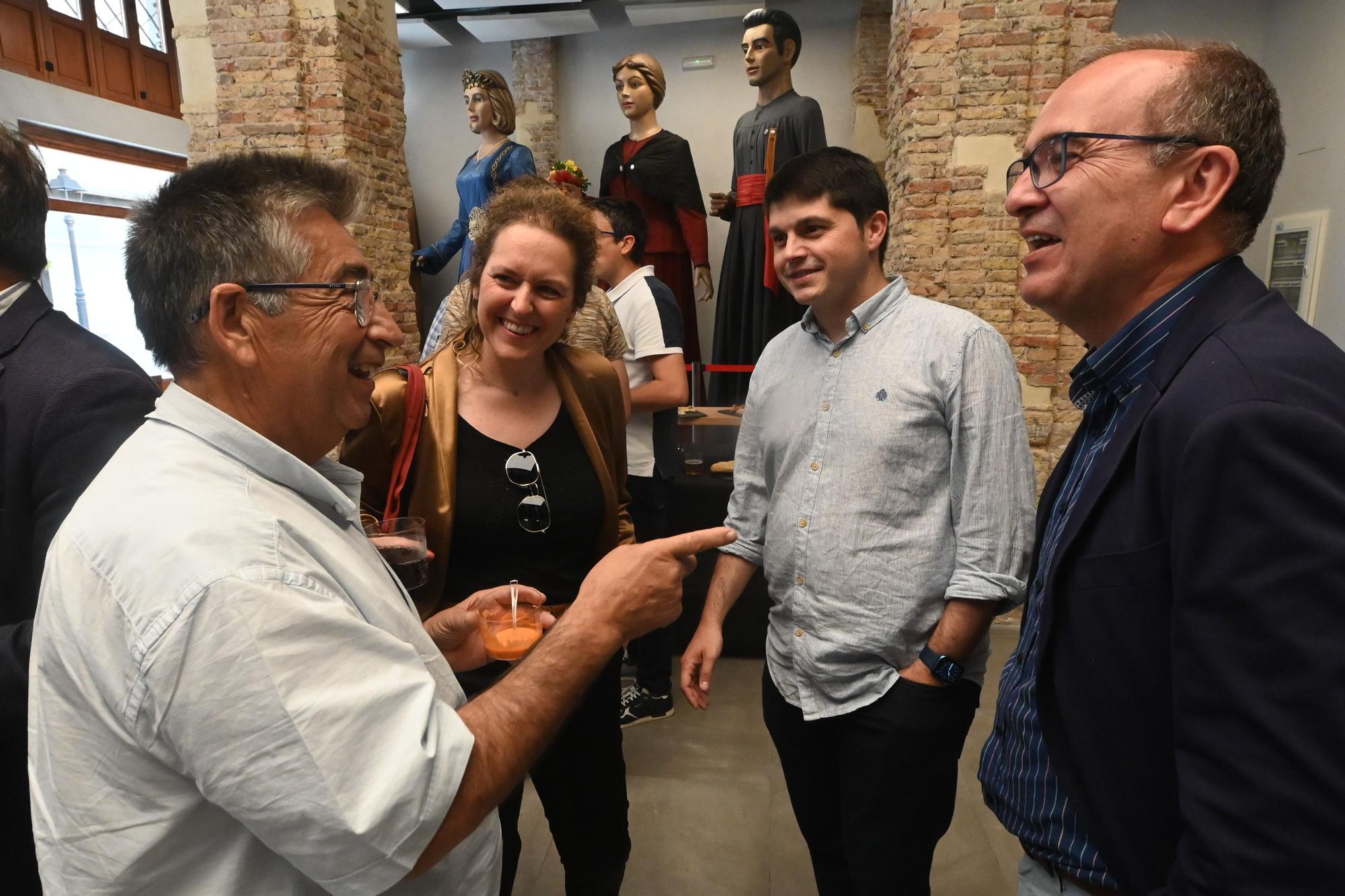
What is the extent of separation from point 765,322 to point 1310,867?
14.1 ft

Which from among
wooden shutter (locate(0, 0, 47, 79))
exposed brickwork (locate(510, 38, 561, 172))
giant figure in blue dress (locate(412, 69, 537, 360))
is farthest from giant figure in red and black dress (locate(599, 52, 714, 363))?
wooden shutter (locate(0, 0, 47, 79))

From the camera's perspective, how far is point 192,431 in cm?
86

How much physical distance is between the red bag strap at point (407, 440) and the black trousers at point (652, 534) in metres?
1.60

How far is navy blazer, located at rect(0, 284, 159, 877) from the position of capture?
1.21 metres

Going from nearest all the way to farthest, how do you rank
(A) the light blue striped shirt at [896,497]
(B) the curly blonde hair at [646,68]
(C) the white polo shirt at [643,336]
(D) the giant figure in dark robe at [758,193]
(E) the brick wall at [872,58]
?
(A) the light blue striped shirt at [896,497] → (C) the white polo shirt at [643,336] → (D) the giant figure in dark robe at [758,193] → (B) the curly blonde hair at [646,68] → (E) the brick wall at [872,58]

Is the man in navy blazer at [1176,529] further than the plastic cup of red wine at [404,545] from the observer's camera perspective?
No

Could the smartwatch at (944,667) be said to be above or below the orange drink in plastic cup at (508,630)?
below

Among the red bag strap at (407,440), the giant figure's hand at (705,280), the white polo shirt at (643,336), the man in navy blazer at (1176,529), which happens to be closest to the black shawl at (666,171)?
the giant figure's hand at (705,280)

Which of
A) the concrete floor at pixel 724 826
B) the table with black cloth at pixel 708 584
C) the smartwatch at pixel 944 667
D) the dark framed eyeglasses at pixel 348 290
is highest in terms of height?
the dark framed eyeglasses at pixel 348 290

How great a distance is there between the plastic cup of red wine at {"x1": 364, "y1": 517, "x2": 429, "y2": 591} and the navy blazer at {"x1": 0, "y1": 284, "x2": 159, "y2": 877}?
454 mm

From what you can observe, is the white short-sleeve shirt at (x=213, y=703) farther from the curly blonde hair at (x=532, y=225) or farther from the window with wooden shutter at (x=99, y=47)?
the window with wooden shutter at (x=99, y=47)

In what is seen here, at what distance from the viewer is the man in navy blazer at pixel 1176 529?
703 mm

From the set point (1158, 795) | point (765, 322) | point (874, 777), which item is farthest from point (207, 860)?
point (765, 322)

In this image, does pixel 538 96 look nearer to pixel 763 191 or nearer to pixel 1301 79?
pixel 763 191
